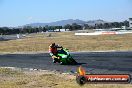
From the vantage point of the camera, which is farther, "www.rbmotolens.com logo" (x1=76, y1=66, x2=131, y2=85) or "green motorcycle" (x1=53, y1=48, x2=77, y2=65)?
"green motorcycle" (x1=53, y1=48, x2=77, y2=65)


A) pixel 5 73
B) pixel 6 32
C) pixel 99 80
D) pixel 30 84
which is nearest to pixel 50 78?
pixel 30 84

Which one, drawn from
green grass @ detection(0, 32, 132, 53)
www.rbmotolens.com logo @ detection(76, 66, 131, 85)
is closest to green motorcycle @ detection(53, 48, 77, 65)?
www.rbmotolens.com logo @ detection(76, 66, 131, 85)

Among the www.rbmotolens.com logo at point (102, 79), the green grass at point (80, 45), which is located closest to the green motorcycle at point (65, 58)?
the www.rbmotolens.com logo at point (102, 79)

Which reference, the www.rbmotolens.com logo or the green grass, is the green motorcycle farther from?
the green grass

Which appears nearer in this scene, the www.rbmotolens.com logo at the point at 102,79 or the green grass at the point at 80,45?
the www.rbmotolens.com logo at the point at 102,79

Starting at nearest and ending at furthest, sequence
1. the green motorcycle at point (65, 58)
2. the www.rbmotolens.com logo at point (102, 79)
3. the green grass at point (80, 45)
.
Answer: the www.rbmotolens.com logo at point (102, 79), the green motorcycle at point (65, 58), the green grass at point (80, 45)

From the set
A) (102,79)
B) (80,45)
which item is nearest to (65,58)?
(102,79)

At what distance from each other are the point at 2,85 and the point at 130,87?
6121mm

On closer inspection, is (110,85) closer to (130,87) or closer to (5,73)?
(130,87)

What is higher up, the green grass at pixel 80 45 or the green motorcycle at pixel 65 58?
the green motorcycle at pixel 65 58

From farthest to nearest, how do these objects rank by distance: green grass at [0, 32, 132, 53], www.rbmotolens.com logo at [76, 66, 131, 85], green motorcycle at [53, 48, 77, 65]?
green grass at [0, 32, 132, 53], green motorcycle at [53, 48, 77, 65], www.rbmotolens.com logo at [76, 66, 131, 85]

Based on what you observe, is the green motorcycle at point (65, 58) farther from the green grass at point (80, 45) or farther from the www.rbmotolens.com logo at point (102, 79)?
the green grass at point (80, 45)

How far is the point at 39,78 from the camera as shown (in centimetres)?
1883

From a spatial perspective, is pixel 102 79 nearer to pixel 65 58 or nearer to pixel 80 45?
pixel 65 58
